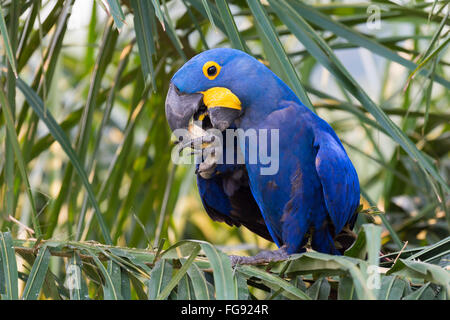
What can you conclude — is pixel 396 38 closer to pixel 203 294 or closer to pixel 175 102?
pixel 175 102

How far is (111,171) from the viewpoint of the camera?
1464mm

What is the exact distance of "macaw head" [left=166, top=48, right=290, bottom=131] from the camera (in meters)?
1.17

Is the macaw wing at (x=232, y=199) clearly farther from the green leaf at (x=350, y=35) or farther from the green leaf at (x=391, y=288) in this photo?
the green leaf at (x=391, y=288)

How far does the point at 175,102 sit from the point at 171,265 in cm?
41

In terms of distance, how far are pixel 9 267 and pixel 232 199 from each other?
0.60m

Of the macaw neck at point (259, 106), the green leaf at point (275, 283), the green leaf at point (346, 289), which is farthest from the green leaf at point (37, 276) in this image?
the macaw neck at point (259, 106)

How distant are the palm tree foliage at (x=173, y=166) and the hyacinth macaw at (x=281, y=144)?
6cm

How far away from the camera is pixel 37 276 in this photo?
2.64 ft

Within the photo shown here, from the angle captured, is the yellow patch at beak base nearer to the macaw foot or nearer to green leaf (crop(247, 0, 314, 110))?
green leaf (crop(247, 0, 314, 110))

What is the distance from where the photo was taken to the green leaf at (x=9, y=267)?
0.75m
